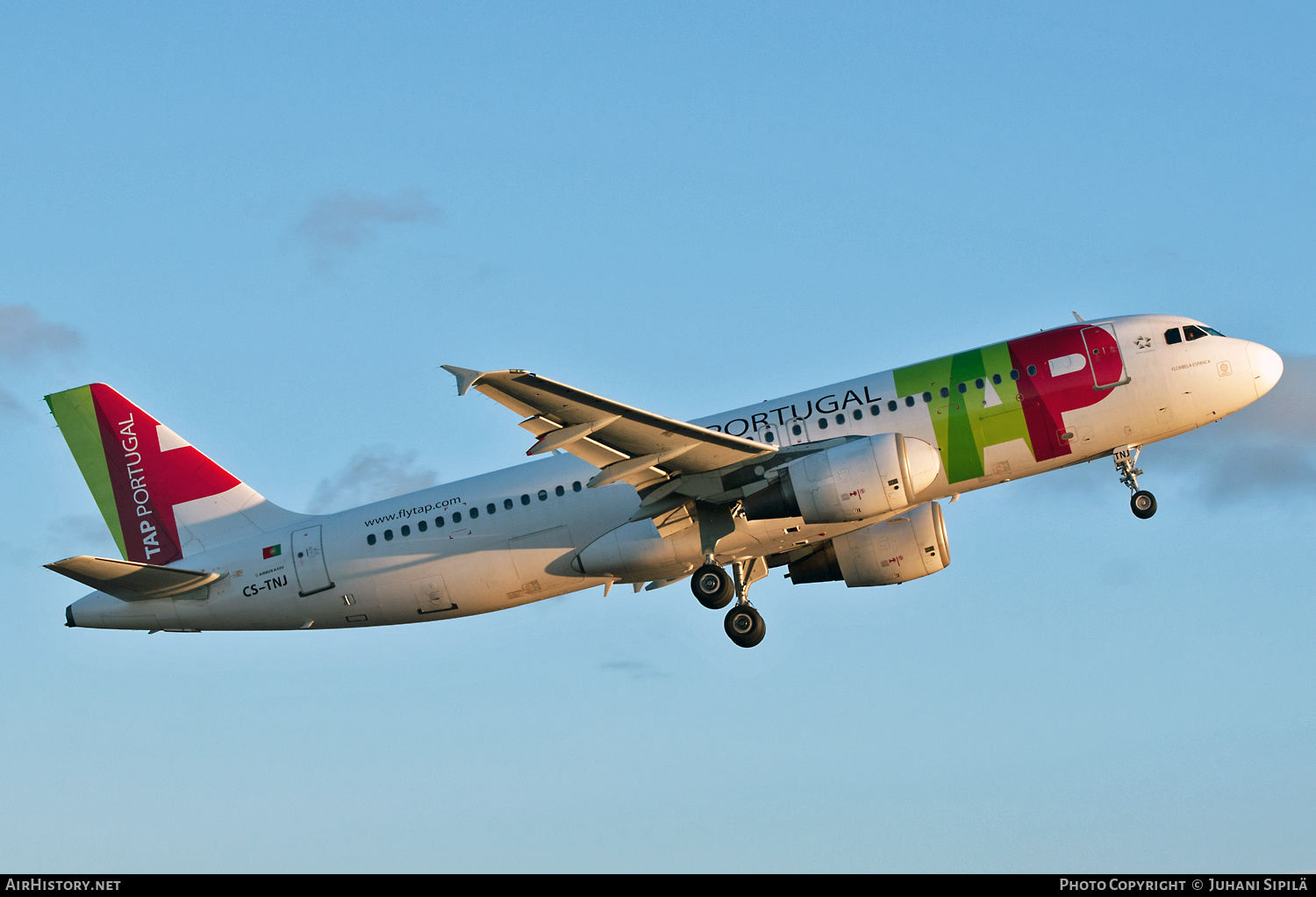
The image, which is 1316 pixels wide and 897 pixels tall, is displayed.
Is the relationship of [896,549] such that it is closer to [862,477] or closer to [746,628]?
[746,628]

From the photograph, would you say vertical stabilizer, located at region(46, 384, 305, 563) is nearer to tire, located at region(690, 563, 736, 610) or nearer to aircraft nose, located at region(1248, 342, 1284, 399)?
tire, located at region(690, 563, 736, 610)

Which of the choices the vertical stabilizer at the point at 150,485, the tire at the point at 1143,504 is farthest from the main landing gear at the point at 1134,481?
the vertical stabilizer at the point at 150,485

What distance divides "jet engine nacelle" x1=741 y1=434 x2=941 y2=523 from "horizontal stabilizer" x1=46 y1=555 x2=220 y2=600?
17.2 metres

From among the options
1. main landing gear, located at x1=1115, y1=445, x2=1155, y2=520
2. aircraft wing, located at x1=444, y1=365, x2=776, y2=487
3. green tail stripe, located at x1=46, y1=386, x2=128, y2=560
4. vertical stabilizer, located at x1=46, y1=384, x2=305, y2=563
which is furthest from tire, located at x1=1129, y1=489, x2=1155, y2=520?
green tail stripe, located at x1=46, y1=386, x2=128, y2=560

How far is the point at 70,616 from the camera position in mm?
37750

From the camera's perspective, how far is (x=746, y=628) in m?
36.8

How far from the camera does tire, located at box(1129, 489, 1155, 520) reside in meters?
35.1

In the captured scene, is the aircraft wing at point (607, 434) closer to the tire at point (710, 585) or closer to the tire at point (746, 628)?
the tire at point (710, 585)

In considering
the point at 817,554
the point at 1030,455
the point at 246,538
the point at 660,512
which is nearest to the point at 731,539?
the point at 660,512

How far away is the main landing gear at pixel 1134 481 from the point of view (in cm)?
3488

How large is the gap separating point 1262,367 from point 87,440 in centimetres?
3396
